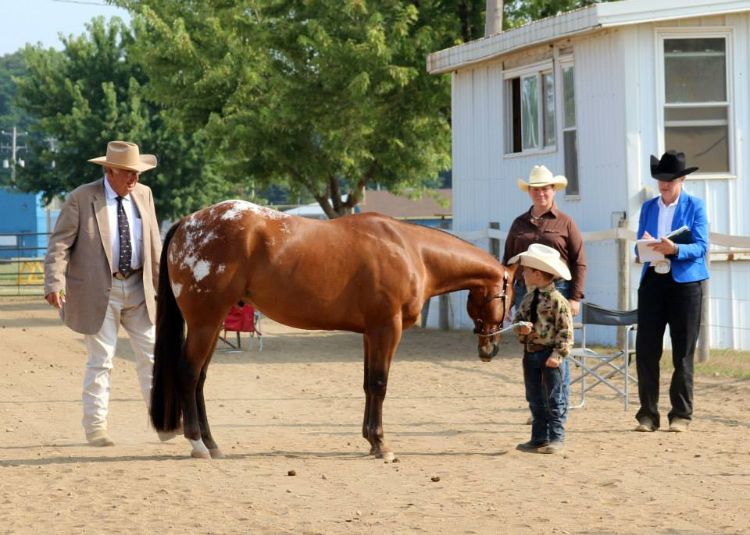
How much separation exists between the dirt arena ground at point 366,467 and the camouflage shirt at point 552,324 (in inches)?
29.8

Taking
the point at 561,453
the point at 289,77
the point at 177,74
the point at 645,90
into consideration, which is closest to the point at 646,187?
the point at 645,90

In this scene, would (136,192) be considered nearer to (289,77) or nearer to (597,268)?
(597,268)

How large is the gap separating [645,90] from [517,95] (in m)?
3.16

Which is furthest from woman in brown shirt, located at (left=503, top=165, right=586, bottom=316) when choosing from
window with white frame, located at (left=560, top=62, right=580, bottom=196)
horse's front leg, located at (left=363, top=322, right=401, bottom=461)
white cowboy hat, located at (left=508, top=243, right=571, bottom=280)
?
window with white frame, located at (left=560, top=62, right=580, bottom=196)

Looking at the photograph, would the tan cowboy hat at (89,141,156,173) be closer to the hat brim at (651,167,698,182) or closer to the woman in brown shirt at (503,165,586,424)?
the woman in brown shirt at (503,165,586,424)

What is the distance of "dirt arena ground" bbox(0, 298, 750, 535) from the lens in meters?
6.75

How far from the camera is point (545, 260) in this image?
8836 millimetres

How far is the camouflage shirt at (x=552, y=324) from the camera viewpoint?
8859 mm

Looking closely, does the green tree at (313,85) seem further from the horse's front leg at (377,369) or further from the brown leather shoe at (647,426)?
the horse's front leg at (377,369)

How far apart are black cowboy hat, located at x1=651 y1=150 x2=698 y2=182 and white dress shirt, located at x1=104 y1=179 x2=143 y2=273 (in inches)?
148

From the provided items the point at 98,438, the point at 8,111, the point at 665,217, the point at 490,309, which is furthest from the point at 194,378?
the point at 8,111

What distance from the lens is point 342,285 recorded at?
8.93m

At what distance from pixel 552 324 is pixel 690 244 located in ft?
4.95

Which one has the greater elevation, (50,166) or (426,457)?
(50,166)
